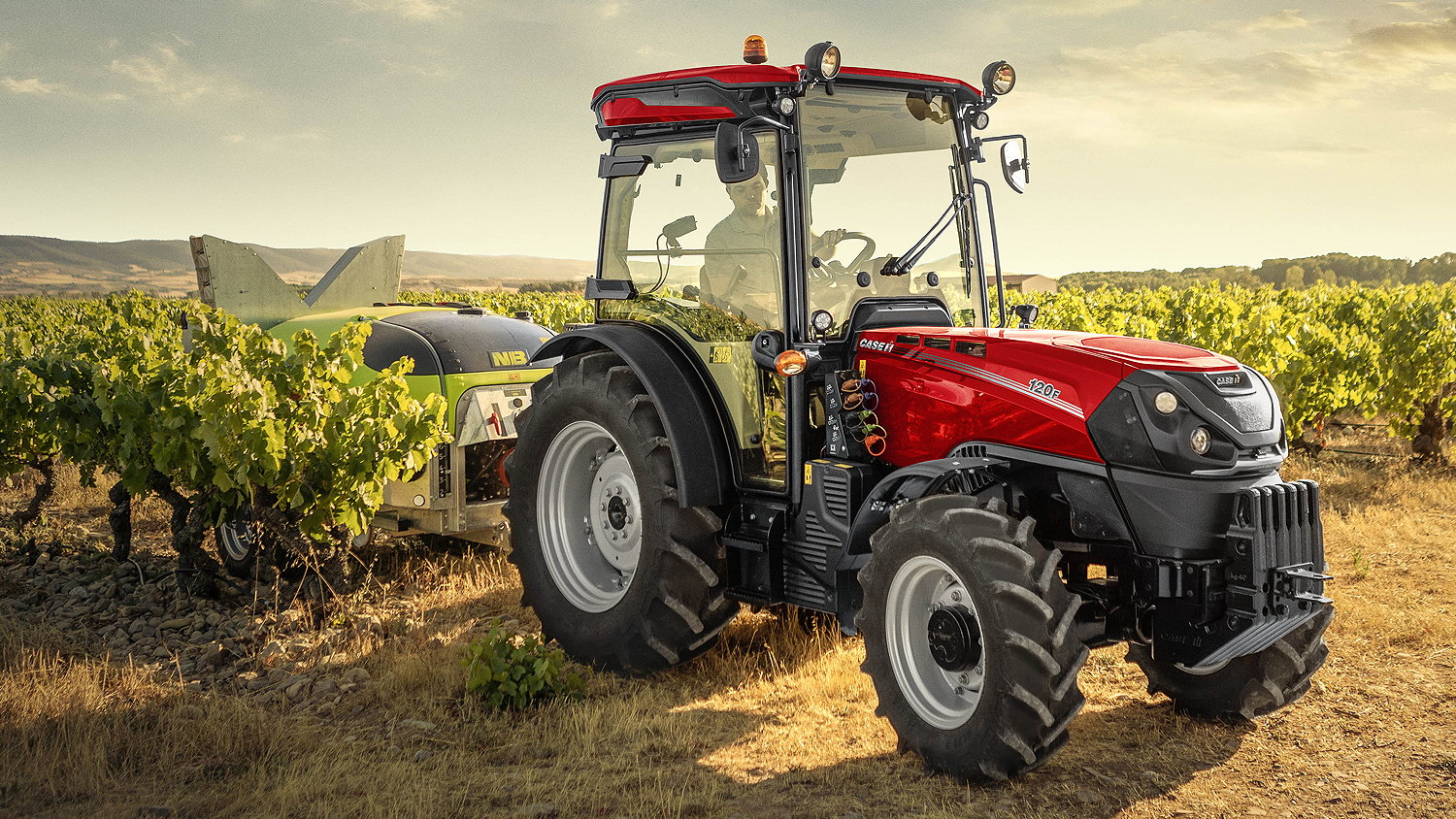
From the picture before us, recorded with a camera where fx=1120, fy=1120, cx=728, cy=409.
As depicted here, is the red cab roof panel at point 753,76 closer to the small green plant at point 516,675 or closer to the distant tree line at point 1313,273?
the small green plant at point 516,675

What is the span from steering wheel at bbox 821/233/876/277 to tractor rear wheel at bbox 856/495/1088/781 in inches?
46.9

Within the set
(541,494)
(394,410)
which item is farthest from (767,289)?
(394,410)

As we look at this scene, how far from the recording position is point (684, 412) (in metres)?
4.87

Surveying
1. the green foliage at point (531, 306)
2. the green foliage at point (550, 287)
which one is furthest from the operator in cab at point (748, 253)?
the green foliage at point (550, 287)

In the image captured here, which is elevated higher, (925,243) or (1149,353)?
(925,243)

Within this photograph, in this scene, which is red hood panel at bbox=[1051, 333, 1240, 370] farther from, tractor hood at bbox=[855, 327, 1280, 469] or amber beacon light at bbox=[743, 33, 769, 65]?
amber beacon light at bbox=[743, 33, 769, 65]

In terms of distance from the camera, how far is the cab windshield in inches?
185

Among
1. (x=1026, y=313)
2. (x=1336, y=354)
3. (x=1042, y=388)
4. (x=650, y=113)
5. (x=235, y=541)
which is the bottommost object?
(x=235, y=541)

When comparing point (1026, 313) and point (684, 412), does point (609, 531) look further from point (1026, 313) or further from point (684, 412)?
point (1026, 313)

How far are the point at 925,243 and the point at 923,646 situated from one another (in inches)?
70.3

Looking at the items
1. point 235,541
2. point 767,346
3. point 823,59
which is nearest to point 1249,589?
point 767,346

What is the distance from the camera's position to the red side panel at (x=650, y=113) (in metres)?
4.85

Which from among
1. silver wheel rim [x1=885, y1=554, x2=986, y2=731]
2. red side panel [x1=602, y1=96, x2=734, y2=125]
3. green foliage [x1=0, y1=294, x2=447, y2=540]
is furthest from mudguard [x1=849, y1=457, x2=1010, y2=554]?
green foliage [x1=0, y1=294, x2=447, y2=540]

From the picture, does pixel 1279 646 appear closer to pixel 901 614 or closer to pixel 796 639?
pixel 901 614
